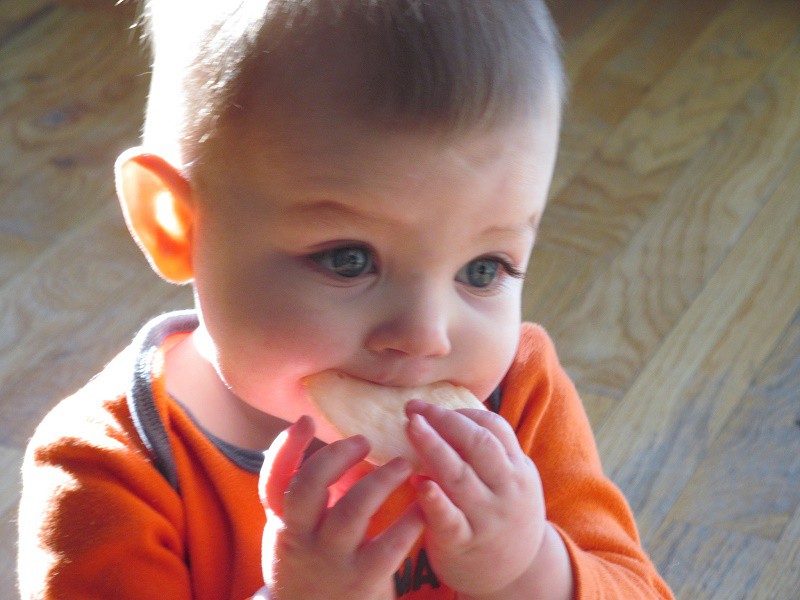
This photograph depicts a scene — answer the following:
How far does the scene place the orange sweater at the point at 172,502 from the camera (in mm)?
806

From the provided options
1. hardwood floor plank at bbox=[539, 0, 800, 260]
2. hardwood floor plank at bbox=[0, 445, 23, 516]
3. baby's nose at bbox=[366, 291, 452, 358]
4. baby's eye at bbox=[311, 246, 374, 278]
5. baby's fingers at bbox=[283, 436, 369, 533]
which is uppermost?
baby's eye at bbox=[311, 246, 374, 278]

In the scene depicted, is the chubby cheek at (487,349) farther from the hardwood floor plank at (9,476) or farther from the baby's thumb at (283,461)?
the hardwood floor plank at (9,476)

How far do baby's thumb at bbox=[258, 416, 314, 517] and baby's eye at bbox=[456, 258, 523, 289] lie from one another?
0.13 metres

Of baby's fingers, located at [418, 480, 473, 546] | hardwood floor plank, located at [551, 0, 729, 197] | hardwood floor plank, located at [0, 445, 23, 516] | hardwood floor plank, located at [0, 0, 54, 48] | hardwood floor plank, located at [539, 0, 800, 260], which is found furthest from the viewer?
hardwood floor plank, located at [0, 0, 54, 48]

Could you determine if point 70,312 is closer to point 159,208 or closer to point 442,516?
point 159,208

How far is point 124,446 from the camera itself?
2.75 ft

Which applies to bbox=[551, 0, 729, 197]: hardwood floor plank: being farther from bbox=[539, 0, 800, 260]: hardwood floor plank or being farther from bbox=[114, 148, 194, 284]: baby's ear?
bbox=[114, 148, 194, 284]: baby's ear

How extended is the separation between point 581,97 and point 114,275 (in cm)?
73

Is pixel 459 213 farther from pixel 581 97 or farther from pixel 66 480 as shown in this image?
pixel 581 97

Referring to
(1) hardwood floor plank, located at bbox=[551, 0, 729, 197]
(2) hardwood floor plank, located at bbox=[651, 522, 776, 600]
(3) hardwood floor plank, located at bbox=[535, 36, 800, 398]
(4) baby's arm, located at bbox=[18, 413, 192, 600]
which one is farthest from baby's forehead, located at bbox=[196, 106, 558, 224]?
(1) hardwood floor plank, located at bbox=[551, 0, 729, 197]

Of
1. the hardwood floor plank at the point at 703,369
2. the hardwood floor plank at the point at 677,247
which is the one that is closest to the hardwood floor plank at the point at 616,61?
the hardwood floor plank at the point at 677,247

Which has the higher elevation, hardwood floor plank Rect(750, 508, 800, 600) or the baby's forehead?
the baby's forehead

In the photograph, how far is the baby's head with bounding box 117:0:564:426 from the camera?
0.71 meters

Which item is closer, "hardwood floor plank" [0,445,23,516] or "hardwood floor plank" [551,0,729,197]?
"hardwood floor plank" [0,445,23,516]
